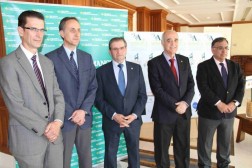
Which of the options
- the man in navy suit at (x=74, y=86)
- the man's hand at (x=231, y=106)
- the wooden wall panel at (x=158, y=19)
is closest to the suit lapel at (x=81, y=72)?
the man in navy suit at (x=74, y=86)

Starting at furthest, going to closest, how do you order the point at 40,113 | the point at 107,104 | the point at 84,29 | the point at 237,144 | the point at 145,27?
the point at 145,27 → the point at 237,144 → the point at 84,29 → the point at 107,104 → the point at 40,113

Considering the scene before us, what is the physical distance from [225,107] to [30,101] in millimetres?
1829

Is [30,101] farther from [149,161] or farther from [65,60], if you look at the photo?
[149,161]

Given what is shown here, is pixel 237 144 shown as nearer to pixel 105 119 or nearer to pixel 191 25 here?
pixel 105 119

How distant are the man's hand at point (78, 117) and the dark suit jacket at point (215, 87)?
1.29 metres

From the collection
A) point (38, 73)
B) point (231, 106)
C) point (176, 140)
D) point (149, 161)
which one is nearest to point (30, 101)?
point (38, 73)

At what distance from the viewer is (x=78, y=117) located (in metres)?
1.99

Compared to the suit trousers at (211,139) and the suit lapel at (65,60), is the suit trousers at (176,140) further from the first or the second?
the suit lapel at (65,60)

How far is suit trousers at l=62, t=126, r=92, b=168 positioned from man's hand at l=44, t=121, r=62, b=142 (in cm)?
28

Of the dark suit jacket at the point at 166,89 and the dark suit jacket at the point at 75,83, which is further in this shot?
the dark suit jacket at the point at 166,89

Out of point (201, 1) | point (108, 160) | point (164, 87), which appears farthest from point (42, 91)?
point (201, 1)

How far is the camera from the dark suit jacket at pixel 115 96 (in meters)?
2.24

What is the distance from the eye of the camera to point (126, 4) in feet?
26.8

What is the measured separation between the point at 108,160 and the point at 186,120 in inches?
34.4
